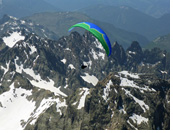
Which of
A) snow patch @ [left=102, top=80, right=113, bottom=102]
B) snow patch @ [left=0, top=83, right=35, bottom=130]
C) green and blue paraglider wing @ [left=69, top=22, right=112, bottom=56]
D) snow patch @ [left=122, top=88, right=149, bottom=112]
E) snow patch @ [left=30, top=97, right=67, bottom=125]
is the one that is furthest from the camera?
snow patch @ [left=0, top=83, right=35, bottom=130]

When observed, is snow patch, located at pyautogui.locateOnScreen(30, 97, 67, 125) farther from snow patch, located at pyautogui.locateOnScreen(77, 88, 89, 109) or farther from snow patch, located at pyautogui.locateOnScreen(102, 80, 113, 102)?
snow patch, located at pyautogui.locateOnScreen(102, 80, 113, 102)

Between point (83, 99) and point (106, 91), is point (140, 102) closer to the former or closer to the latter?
point (106, 91)

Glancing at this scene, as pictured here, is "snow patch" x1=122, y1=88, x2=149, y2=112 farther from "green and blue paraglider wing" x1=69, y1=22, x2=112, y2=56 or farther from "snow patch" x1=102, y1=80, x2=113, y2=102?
"green and blue paraglider wing" x1=69, y1=22, x2=112, y2=56

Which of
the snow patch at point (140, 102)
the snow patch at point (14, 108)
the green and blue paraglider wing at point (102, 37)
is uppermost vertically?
the green and blue paraglider wing at point (102, 37)

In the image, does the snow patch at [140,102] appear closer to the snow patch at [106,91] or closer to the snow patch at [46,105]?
the snow patch at [106,91]

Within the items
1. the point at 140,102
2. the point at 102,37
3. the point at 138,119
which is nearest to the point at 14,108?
the point at 140,102

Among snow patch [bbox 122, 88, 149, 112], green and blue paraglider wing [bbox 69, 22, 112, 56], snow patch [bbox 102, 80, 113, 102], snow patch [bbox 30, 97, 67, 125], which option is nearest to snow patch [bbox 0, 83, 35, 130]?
snow patch [bbox 30, 97, 67, 125]

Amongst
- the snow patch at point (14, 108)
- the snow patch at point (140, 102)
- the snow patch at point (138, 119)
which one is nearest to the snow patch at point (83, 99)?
the snow patch at point (140, 102)

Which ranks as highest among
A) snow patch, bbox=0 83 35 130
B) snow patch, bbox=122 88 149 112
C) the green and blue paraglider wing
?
the green and blue paraglider wing

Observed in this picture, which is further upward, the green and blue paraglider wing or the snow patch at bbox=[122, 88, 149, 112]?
the green and blue paraglider wing

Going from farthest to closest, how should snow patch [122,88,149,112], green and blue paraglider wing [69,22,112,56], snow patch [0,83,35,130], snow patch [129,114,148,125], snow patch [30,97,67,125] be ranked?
snow patch [0,83,35,130]
snow patch [30,97,67,125]
snow patch [122,88,149,112]
snow patch [129,114,148,125]
green and blue paraglider wing [69,22,112,56]

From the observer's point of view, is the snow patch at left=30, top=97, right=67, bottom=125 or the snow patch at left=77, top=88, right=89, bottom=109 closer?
the snow patch at left=77, top=88, right=89, bottom=109
